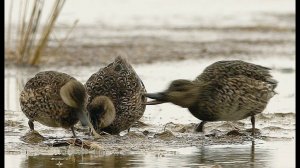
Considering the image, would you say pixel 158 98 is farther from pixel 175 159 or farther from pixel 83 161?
pixel 83 161

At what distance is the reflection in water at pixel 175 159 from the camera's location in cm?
839

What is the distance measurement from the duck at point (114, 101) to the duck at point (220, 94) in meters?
0.27

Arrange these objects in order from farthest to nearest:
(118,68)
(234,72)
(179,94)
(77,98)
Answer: (118,68) → (234,72) → (179,94) → (77,98)

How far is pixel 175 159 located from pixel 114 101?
1.79 meters

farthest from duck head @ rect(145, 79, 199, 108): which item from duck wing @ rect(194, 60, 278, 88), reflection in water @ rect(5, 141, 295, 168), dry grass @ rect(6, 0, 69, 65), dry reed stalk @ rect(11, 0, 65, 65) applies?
dry reed stalk @ rect(11, 0, 65, 65)

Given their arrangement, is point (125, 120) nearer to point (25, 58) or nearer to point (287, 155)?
point (287, 155)

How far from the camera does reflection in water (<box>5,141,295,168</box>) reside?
8.39m

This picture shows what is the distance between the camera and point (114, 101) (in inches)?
403

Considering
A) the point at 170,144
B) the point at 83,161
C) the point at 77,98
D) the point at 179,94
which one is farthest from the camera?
the point at 179,94

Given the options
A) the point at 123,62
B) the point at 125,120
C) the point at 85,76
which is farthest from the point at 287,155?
the point at 85,76

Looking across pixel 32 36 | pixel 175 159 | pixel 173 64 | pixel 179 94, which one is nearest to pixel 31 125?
pixel 179 94

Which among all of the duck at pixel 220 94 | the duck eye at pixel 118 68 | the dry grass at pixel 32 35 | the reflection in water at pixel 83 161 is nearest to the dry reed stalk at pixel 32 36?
the dry grass at pixel 32 35

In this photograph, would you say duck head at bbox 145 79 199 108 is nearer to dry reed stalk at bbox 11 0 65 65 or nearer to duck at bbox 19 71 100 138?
duck at bbox 19 71 100 138

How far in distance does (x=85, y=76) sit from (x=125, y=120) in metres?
5.03
